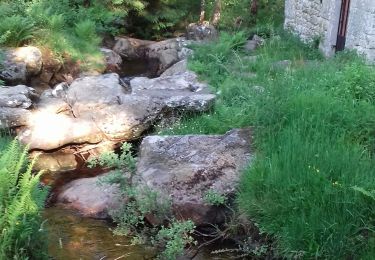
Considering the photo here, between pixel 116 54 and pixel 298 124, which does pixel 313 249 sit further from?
pixel 116 54

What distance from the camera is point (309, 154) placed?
17.7ft

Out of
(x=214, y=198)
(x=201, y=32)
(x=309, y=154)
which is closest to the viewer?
(x=309, y=154)

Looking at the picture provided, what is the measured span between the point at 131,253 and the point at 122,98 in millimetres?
4235

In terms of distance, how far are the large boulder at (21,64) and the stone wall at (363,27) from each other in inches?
271

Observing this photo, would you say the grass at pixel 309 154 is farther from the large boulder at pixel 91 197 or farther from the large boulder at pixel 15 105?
the large boulder at pixel 15 105

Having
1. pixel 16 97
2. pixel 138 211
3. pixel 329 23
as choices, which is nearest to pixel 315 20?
pixel 329 23

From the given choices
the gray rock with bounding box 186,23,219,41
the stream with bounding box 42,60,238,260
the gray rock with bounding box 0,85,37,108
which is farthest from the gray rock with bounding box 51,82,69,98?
the gray rock with bounding box 186,23,219,41

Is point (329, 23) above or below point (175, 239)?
above

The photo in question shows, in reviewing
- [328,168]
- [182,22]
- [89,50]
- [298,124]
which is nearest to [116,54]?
[89,50]

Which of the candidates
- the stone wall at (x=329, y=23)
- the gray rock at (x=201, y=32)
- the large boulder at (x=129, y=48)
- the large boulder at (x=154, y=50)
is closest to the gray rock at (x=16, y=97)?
the large boulder at (x=154, y=50)

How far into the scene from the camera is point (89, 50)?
43.4ft

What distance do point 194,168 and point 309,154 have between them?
58.7 inches

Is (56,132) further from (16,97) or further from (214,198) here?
(214,198)

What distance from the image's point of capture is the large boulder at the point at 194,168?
19.3 ft
